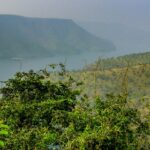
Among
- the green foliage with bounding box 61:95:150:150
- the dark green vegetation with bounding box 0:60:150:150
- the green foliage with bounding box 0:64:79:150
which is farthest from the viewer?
the green foliage with bounding box 0:64:79:150

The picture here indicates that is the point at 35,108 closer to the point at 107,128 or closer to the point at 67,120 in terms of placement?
the point at 67,120

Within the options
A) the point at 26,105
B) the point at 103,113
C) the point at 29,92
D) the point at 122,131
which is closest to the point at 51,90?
the point at 29,92

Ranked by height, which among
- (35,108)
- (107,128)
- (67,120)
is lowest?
(107,128)

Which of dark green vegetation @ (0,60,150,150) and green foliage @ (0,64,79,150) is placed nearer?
dark green vegetation @ (0,60,150,150)

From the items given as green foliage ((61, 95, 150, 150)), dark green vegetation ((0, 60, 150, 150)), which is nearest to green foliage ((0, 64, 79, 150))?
dark green vegetation ((0, 60, 150, 150))

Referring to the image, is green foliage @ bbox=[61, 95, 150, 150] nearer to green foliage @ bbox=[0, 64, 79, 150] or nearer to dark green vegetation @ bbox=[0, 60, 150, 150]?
dark green vegetation @ bbox=[0, 60, 150, 150]

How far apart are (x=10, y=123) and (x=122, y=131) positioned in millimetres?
3248

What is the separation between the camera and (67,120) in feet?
33.8

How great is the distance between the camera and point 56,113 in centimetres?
1071

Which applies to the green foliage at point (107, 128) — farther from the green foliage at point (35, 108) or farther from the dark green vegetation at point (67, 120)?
the green foliage at point (35, 108)

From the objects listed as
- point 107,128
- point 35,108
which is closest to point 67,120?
point 35,108

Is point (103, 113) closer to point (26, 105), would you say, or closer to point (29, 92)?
point (26, 105)

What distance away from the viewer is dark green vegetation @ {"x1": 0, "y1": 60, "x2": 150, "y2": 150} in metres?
9.09

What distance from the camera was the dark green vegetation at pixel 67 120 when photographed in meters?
9.09
